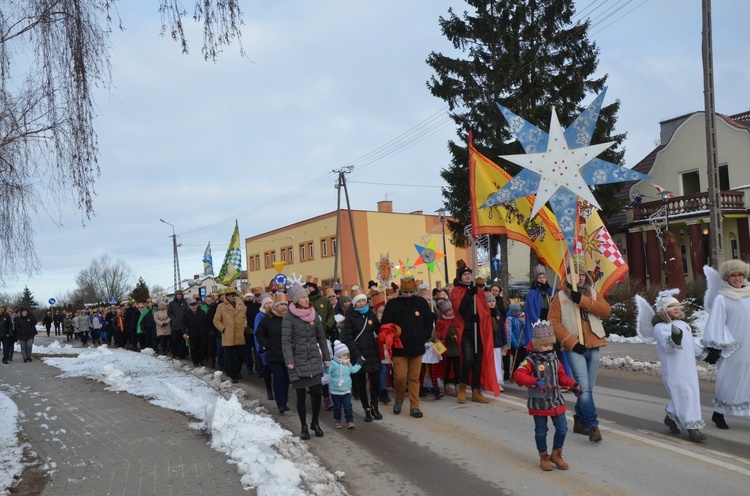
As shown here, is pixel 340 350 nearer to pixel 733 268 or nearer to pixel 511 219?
pixel 733 268

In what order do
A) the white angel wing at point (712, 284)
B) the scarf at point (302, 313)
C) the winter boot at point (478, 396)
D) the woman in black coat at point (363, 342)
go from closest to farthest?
the white angel wing at point (712, 284) < the scarf at point (302, 313) < the woman in black coat at point (363, 342) < the winter boot at point (478, 396)

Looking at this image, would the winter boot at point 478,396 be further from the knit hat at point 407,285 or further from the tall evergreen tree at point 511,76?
the tall evergreen tree at point 511,76

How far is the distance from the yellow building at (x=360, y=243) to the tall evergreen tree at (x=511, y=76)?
2008 cm

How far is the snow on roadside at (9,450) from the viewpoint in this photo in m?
7.19

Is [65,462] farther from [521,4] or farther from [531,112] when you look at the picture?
[521,4]

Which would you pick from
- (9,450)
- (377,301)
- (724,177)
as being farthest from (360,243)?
(9,450)

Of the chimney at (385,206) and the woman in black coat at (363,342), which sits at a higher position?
the chimney at (385,206)

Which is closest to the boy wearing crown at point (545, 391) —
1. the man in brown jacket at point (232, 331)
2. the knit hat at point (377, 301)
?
the knit hat at point (377, 301)

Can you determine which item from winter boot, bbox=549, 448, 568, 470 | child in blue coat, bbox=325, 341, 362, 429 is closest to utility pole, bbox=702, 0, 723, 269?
child in blue coat, bbox=325, 341, 362, 429

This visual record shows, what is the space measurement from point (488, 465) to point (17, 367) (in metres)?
18.1

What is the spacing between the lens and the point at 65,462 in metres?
7.92

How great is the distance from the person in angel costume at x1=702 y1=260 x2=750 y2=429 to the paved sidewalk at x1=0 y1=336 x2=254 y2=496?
5.50 m

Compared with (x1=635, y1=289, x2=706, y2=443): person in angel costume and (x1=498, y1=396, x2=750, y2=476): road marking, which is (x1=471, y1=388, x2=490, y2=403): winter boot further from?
(x1=635, y1=289, x2=706, y2=443): person in angel costume

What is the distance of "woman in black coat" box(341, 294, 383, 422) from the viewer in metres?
10.1
